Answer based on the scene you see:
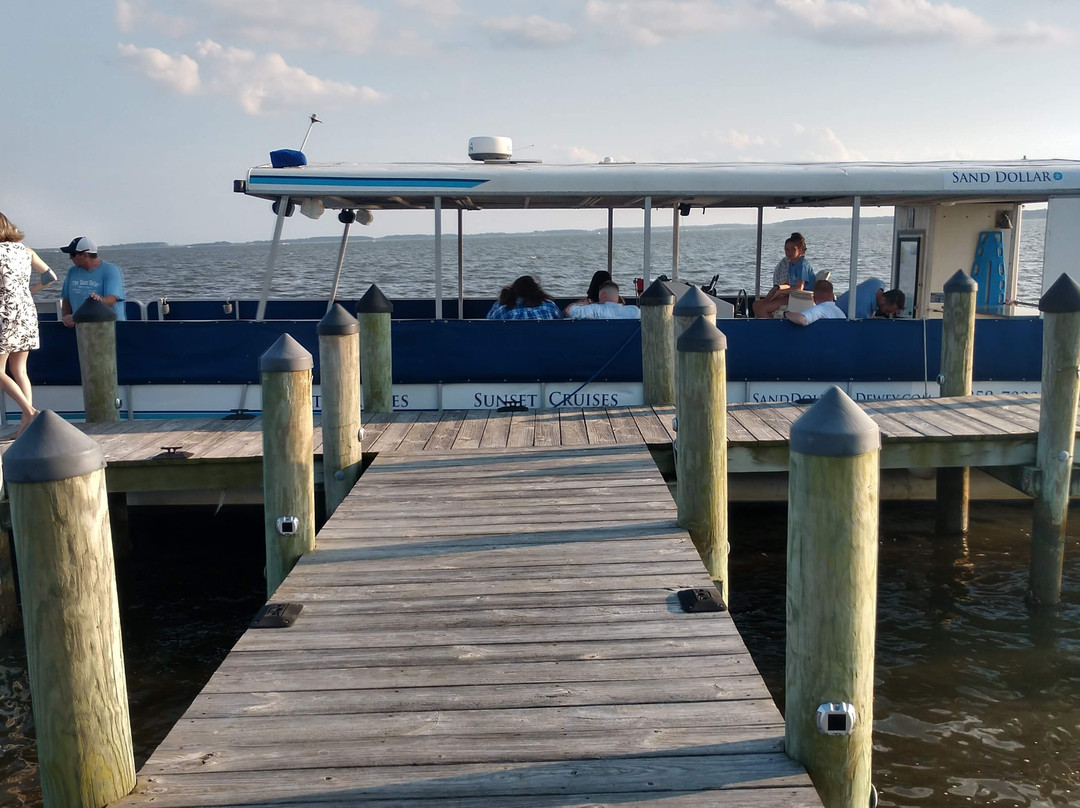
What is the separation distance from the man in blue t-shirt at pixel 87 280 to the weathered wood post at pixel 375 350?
2430 millimetres

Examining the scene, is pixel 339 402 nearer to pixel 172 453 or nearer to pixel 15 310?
pixel 172 453

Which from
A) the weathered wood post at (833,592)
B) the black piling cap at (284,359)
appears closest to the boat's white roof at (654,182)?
the black piling cap at (284,359)

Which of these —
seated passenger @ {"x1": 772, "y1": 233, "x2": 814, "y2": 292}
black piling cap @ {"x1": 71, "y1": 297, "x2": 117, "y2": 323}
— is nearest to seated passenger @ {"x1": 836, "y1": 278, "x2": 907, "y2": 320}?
seated passenger @ {"x1": 772, "y1": 233, "x2": 814, "y2": 292}

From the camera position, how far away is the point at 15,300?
23.4 ft

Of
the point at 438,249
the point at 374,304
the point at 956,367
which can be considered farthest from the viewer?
the point at 438,249

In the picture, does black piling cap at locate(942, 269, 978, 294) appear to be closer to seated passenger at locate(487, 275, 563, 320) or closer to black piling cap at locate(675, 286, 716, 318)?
black piling cap at locate(675, 286, 716, 318)

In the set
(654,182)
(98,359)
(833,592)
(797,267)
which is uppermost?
(654,182)

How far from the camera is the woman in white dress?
7039 millimetres

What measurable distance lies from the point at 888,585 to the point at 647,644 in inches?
192

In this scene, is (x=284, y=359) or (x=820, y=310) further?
(x=820, y=310)

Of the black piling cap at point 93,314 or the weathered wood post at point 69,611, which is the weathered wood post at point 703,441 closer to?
the weathered wood post at point 69,611

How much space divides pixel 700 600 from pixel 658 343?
152 inches

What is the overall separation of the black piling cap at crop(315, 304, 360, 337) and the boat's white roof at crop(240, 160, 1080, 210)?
2.79 meters


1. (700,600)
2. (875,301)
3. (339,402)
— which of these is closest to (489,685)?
(700,600)
